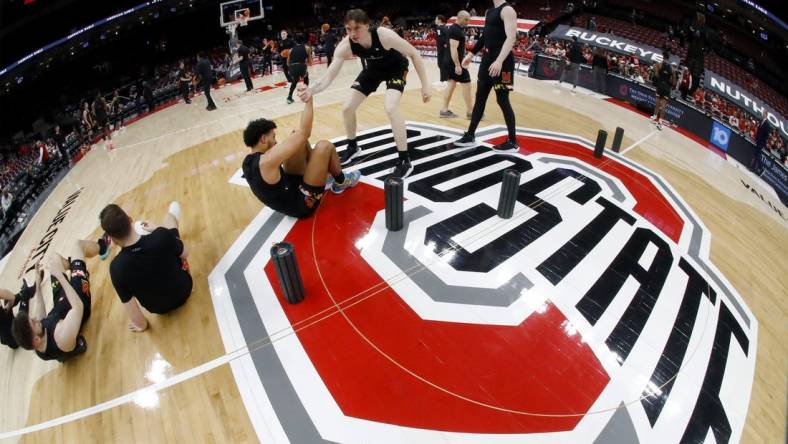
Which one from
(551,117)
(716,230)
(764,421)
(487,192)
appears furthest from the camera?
(551,117)

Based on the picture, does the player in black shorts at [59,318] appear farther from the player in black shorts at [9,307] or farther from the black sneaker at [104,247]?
the black sneaker at [104,247]

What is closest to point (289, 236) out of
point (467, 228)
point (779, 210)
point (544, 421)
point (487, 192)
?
point (467, 228)

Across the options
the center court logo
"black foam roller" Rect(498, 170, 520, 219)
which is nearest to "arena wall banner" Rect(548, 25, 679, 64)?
the center court logo

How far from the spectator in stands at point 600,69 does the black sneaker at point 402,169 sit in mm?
5863

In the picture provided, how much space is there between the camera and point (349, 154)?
486 centimetres

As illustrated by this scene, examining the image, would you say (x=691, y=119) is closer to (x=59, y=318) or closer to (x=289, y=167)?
(x=289, y=167)

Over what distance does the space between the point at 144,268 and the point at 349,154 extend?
9.57 feet

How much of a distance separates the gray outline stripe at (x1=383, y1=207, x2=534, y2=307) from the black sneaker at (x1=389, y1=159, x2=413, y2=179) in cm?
136

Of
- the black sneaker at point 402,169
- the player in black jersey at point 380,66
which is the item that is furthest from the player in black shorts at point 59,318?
the black sneaker at point 402,169

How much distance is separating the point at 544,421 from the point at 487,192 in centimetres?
245

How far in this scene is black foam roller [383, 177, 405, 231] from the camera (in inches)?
125

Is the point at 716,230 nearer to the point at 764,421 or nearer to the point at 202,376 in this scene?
the point at 764,421

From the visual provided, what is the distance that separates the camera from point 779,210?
4520mm

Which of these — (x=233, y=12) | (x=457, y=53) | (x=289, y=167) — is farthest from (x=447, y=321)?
(x=233, y=12)
